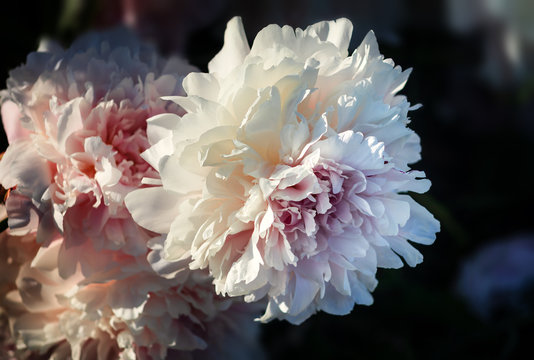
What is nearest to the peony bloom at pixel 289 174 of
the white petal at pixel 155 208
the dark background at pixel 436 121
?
the white petal at pixel 155 208

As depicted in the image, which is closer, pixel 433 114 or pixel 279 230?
pixel 279 230

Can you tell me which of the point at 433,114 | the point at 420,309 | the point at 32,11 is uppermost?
the point at 32,11

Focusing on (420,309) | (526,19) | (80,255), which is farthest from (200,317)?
(526,19)

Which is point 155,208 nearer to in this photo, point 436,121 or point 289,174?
point 289,174

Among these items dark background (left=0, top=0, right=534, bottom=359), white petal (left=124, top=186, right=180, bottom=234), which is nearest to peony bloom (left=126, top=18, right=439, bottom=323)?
white petal (left=124, top=186, right=180, bottom=234)

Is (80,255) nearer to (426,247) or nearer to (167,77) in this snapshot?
(167,77)

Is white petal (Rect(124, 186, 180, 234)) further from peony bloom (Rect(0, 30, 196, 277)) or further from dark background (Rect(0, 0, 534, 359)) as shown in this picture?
dark background (Rect(0, 0, 534, 359))

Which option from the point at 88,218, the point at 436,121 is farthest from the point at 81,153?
the point at 436,121

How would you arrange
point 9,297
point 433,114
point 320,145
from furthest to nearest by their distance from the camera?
point 433,114, point 9,297, point 320,145
